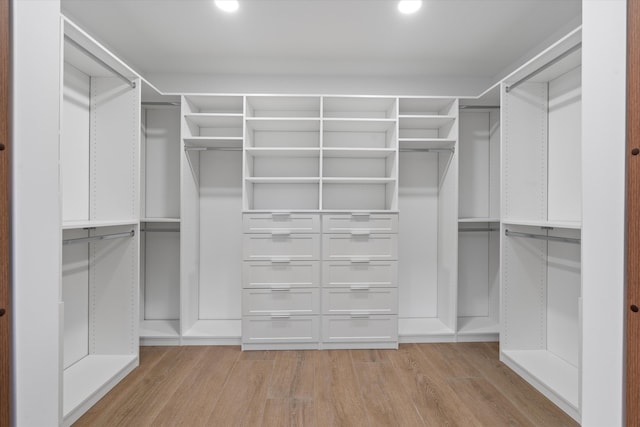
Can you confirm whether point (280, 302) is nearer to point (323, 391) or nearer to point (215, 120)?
point (323, 391)

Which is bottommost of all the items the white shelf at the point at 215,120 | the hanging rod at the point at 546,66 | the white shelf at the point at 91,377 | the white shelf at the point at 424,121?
→ the white shelf at the point at 91,377

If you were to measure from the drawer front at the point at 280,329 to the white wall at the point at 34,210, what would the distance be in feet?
5.54

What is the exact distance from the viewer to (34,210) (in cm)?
106

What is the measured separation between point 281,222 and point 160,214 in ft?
4.41

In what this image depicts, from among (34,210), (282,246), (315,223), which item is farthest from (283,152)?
(34,210)

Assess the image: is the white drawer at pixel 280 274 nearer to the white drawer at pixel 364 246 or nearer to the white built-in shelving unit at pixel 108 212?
the white drawer at pixel 364 246

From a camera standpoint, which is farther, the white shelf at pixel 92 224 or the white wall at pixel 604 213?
the white shelf at pixel 92 224

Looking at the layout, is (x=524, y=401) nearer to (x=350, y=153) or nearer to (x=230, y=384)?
(x=230, y=384)

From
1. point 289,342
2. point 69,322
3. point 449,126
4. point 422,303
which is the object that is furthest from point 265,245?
point 449,126

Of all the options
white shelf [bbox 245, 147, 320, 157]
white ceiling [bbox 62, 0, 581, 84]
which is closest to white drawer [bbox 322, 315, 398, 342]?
white shelf [bbox 245, 147, 320, 157]

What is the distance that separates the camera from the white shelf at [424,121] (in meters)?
2.88

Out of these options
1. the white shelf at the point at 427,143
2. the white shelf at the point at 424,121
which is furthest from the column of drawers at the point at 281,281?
the white shelf at the point at 424,121

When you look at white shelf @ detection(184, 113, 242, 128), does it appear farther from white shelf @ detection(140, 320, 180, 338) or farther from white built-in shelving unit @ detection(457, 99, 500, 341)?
white built-in shelving unit @ detection(457, 99, 500, 341)

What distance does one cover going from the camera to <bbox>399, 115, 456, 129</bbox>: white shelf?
9.44ft
